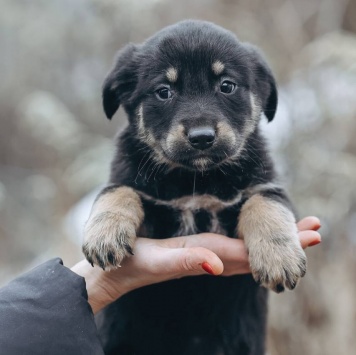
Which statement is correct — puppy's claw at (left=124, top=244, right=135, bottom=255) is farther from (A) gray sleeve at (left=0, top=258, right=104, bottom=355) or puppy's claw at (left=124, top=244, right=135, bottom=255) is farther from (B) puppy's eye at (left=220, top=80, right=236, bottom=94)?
(B) puppy's eye at (left=220, top=80, right=236, bottom=94)

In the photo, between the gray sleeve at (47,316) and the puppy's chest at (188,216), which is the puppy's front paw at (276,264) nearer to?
the puppy's chest at (188,216)

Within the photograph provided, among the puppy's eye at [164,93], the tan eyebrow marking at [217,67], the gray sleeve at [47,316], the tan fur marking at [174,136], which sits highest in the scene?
the tan eyebrow marking at [217,67]

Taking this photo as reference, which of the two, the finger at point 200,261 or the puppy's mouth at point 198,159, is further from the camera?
the puppy's mouth at point 198,159

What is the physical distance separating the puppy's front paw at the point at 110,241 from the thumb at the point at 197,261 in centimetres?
28

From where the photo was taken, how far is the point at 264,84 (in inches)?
129

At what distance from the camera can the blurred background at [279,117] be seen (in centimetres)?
510

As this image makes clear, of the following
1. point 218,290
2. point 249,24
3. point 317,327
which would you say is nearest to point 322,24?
point 249,24

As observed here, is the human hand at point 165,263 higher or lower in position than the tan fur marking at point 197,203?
lower

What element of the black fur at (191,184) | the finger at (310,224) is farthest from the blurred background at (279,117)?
the finger at (310,224)

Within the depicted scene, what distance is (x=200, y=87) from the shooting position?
2930mm

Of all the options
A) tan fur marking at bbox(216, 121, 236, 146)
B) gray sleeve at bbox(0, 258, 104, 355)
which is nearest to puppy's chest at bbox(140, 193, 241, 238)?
tan fur marking at bbox(216, 121, 236, 146)

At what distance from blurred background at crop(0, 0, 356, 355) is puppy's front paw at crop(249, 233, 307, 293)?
165 centimetres

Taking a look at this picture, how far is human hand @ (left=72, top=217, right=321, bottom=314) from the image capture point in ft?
8.14

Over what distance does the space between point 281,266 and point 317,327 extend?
3006 mm
